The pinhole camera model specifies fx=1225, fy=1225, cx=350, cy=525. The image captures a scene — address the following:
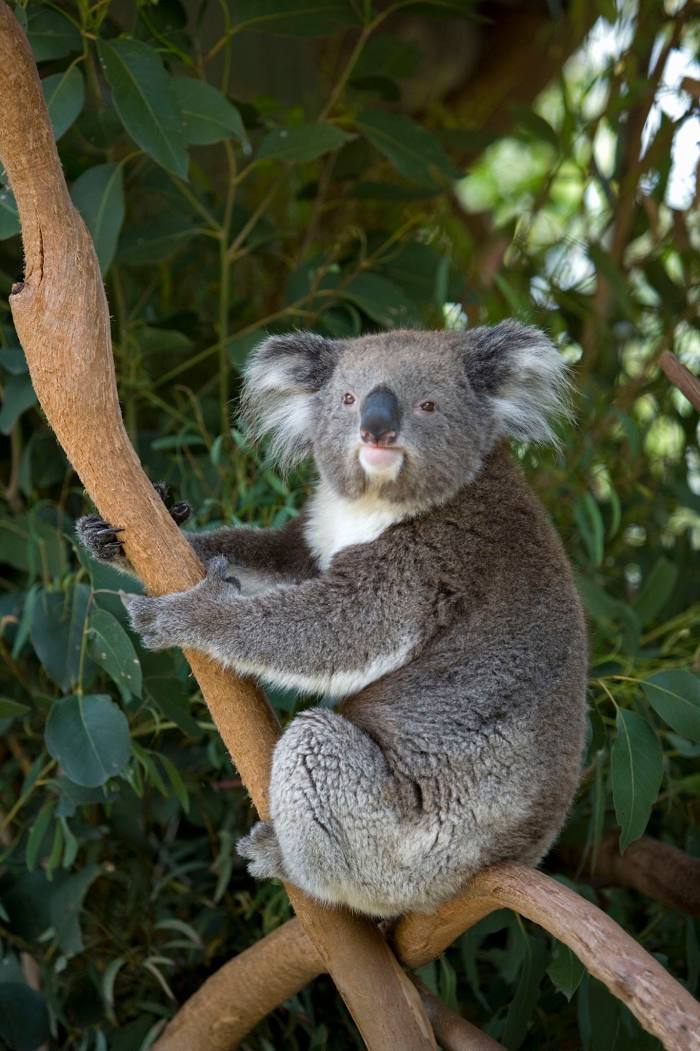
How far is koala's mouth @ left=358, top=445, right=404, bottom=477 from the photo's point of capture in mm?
2617

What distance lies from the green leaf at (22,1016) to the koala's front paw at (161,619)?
123 cm

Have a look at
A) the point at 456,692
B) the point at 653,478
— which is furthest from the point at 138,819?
the point at 653,478

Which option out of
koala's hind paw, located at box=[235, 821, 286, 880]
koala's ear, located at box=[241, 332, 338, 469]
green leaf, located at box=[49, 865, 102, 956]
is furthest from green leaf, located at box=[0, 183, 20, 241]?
green leaf, located at box=[49, 865, 102, 956]

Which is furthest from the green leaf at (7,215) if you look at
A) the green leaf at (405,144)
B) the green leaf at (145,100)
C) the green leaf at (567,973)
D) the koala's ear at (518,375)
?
the green leaf at (567,973)

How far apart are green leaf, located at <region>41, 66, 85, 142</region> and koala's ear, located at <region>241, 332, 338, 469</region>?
73 cm

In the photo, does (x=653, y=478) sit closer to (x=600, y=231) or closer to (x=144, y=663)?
(x=600, y=231)

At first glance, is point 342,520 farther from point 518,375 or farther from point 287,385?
point 518,375

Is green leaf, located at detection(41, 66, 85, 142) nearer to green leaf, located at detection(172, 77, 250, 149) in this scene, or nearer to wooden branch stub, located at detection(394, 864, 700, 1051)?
green leaf, located at detection(172, 77, 250, 149)

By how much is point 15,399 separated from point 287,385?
93cm

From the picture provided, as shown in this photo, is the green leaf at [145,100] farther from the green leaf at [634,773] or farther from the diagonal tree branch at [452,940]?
the diagonal tree branch at [452,940]

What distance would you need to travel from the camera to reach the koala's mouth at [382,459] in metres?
2.62

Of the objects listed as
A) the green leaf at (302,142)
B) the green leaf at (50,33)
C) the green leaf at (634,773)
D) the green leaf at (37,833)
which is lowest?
the green leaf at (37,833)

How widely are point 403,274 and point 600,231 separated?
0.95m

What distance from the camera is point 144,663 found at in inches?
125
